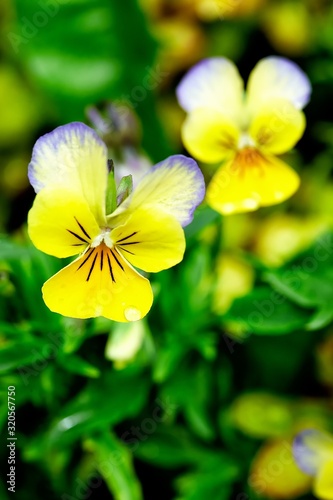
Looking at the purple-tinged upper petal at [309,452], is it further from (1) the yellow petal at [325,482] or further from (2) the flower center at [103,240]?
(2) the flower center at [103,240]

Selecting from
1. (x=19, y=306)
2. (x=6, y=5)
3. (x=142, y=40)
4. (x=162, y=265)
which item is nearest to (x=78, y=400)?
(x=19, y=306)

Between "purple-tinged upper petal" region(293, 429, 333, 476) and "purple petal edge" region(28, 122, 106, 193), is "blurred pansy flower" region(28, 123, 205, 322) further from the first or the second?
"purple-tinged upper petal" region(293, 429, 333, 476)

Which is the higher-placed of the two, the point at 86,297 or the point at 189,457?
the point at 86,297

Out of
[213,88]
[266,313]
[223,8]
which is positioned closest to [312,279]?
[266,313]

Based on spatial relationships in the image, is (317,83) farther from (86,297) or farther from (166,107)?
(86,297)

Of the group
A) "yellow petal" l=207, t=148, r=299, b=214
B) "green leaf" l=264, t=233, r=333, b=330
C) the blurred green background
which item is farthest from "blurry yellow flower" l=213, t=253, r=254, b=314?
"yellow petal" l=207, t=148, r=299, b=214

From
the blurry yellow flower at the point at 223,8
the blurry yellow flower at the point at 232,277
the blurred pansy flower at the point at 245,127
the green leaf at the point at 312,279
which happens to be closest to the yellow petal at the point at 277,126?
the blurred pansy flower at the point at 245,127
